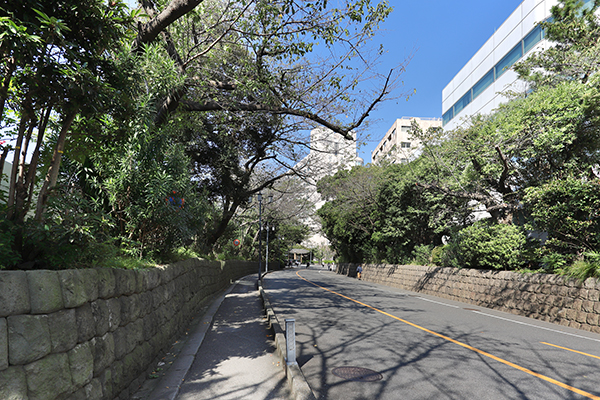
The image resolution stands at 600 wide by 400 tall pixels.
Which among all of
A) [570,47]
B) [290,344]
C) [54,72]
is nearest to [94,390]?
[290,344]

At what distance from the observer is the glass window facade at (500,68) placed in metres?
22.8

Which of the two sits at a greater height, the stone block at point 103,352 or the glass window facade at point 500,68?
the glass window facade at point 500,68

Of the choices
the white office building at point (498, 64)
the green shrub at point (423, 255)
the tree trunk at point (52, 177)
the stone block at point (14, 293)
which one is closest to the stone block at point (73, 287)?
the stone block at point (14, 293)

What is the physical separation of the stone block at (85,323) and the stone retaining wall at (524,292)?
11.4 meters

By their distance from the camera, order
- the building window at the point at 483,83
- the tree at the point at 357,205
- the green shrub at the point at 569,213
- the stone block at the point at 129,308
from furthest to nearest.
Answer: the building window at the point at 483,83
the tree at the point at 357,205
the green shrub at the point at 569,213
the stone block at the point at 129,308

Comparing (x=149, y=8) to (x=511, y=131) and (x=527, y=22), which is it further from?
(x=527, y=22)

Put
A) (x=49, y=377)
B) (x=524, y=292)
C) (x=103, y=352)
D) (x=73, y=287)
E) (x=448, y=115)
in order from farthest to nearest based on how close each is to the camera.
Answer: (x=448, y=115)
(x=524, y=292)
(x=103, y=352)
(x=73, y=287)
(x=49, y=377)

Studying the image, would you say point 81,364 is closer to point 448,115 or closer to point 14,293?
point 14,293

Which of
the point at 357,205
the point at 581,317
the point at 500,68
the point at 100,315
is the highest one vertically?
the point at 500,68

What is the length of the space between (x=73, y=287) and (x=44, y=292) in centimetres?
36

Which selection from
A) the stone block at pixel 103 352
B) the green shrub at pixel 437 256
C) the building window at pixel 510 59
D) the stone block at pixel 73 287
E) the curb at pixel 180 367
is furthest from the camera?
the building window at pixel 510 59

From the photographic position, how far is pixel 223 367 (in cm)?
587

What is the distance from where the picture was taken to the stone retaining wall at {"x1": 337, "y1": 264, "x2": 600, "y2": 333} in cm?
974

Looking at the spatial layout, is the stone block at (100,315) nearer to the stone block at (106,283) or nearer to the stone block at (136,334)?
the stone block at (106,283)
